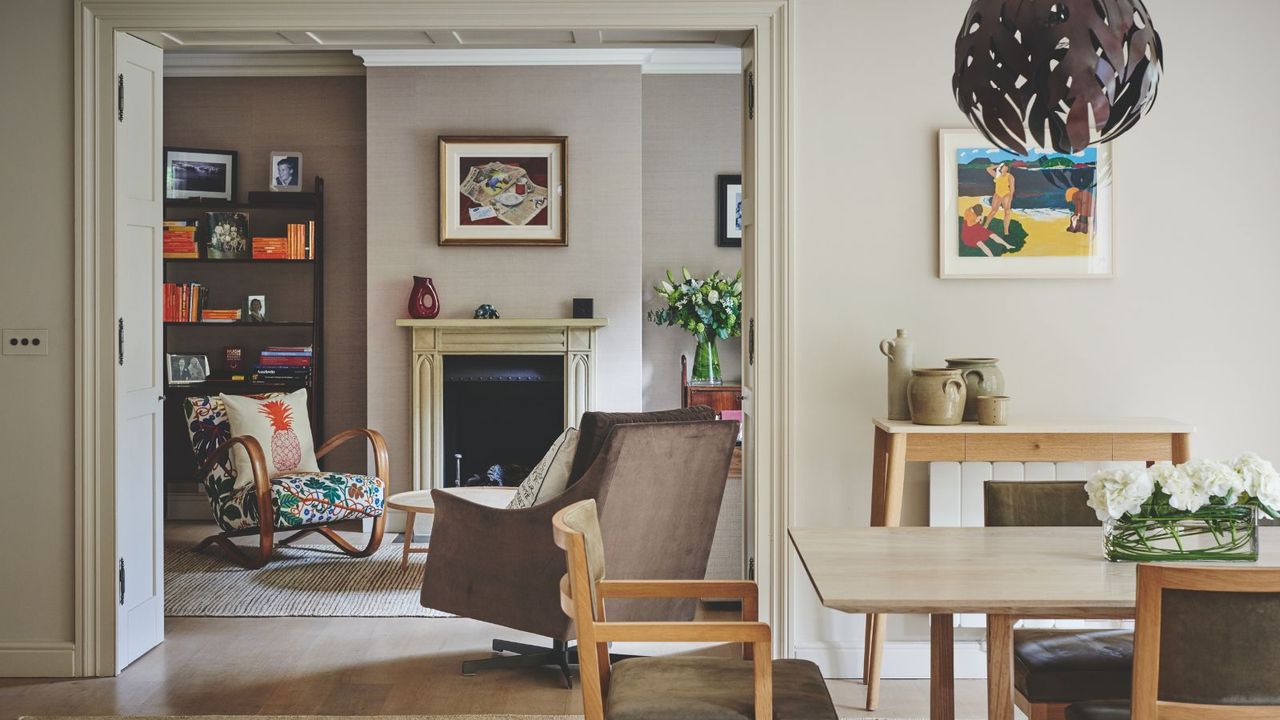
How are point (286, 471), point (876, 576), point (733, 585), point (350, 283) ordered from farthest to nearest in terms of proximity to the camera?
1. point (350, 283)
2. point (286, 471)
3. point (733, 585)
4. point (876, 576)

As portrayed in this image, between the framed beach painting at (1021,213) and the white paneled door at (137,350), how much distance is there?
2733mm

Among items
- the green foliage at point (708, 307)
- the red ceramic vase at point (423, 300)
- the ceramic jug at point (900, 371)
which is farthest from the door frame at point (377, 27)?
the red ceramic vase at point (423, 300)

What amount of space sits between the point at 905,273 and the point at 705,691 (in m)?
1.87

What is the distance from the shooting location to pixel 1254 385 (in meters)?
3.49

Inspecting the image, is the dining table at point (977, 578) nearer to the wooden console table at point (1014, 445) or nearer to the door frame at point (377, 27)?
the wooden console table at point (1014, 445)

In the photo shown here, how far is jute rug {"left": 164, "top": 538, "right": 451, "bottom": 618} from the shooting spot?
14.3 ft

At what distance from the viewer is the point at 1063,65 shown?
1.72 meters

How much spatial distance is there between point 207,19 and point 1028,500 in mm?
2957

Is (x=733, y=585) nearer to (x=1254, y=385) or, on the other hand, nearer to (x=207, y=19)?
(x=1254, y=385)

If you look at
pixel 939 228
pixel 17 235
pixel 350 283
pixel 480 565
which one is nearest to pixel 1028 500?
pixel 939 228

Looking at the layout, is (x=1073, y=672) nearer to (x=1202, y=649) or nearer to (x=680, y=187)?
(x=1202, y=649)

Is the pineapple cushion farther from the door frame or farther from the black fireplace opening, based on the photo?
the door frame

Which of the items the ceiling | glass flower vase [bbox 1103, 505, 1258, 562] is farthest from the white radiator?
the ceiling

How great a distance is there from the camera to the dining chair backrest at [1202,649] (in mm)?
1661
